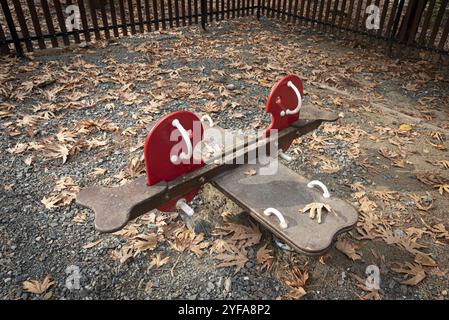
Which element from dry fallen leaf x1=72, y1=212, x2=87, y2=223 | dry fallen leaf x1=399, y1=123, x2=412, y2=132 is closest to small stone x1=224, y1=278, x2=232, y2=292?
dry fallen leaf x1=72, y1=212, x2=87, y2=223

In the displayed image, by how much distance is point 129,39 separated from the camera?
727 cm

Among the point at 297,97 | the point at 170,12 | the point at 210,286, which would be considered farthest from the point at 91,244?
the point at 170,12

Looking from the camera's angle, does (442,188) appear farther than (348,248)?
Yes

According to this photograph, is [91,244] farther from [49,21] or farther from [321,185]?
[49,21]

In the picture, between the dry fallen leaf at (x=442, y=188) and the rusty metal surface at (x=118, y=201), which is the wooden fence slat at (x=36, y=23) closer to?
the rusty metal surface at (x=118, y=201)

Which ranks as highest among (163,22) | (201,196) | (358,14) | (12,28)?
(358,14)

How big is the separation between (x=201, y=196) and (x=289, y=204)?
113 cm

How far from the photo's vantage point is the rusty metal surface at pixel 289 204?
2.04m

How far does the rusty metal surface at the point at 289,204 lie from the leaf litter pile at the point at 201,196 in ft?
1.89

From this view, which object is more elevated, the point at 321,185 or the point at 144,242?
the point at 321,185

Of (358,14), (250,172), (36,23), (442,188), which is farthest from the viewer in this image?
(358,14)

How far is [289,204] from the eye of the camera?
232 cm
